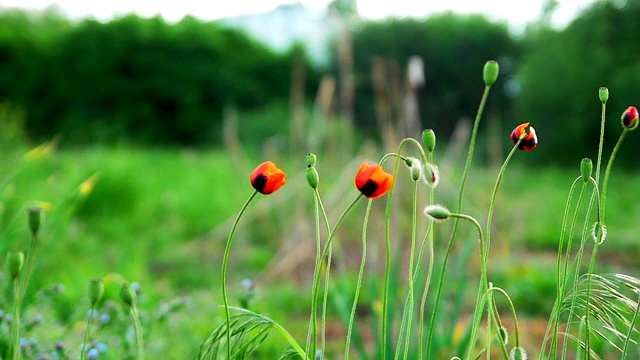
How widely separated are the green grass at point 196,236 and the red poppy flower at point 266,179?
1186 millimetres

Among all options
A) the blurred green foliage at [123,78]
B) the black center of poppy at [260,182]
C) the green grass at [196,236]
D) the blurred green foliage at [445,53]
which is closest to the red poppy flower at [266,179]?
the black center of poppy at [260,182]

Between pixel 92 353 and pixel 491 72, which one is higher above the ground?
pixel 491 72

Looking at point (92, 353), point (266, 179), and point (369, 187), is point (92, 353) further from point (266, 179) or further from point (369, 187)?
point (369, 187)

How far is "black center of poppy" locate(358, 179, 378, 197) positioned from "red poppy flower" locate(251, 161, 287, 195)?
0.12 m

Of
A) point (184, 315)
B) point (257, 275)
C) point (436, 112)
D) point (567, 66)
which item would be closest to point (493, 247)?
point (257, 275)

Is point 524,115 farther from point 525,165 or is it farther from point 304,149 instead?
point 304,149

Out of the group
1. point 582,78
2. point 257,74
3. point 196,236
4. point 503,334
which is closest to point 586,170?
point 503,334

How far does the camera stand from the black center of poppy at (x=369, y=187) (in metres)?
0.90

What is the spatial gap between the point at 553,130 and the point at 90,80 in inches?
241

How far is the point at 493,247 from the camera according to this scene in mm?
4430

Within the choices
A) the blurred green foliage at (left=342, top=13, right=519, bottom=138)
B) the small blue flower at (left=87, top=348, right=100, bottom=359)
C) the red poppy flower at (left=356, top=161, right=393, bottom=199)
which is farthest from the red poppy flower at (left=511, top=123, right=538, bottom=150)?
the blurred green foliage at (left=342, top=13, right=519, bottom=138)

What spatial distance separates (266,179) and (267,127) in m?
7.91

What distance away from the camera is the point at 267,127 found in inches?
347

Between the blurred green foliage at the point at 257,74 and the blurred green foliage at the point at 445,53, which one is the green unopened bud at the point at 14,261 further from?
the blurred green foliage at the point at 445,53
